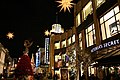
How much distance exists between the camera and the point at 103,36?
25250 mm

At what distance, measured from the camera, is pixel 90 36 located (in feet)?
99.3

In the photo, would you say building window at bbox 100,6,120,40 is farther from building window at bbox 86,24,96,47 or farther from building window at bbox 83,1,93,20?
building window at bbox 83,1,93,20

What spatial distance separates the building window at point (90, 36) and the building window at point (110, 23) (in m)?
3.21

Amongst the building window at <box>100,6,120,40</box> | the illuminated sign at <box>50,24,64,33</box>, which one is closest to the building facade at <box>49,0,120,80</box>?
the building window at <box>100,6,120,40</box>

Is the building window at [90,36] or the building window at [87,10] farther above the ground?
the building window at [87,10]

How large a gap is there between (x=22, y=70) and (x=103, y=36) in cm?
1167

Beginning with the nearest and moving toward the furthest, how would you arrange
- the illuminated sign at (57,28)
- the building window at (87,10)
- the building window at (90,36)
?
the building window at (90,36)
the building window at (87,10)
the illuminated sign at (57,28)

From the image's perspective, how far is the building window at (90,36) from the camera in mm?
29062

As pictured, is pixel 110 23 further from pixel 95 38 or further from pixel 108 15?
pixel 95 38

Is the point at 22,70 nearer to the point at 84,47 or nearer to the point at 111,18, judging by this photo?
the point at 111,18

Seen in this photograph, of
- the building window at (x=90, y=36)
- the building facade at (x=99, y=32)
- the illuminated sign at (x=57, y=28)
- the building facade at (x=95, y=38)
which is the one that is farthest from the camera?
the illuminated sign at (x=57, y=28)

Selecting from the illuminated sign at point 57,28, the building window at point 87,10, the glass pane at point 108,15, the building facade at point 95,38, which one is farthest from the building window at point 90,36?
the illuminated sign at point 57,28

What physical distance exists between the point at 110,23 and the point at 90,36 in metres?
6.53

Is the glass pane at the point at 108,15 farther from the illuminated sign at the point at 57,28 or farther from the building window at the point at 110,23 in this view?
the illuminated sign at the point at 57,28
